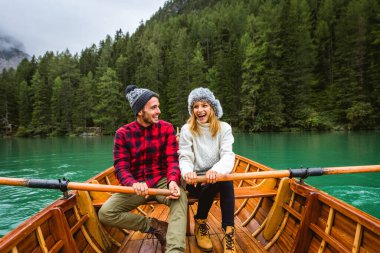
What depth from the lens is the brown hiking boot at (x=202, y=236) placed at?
2787mm

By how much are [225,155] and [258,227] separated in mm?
1263

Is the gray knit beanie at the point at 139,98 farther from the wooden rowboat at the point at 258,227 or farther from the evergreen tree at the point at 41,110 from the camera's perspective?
the evergreen tree at the point at 41,110

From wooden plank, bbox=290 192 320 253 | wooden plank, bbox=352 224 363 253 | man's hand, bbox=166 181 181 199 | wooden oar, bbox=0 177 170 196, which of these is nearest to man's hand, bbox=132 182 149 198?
wooden oar, bbox=0 177 170 196

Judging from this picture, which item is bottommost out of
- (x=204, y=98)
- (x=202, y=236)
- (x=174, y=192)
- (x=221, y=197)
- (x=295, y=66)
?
(x=202, y=236)

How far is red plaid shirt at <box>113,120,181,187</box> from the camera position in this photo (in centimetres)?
279

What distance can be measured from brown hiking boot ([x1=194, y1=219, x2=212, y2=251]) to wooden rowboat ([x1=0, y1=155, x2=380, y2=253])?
0.09m

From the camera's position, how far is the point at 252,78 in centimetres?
3294

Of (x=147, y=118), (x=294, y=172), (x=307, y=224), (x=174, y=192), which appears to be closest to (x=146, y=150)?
(x=147, y=118)

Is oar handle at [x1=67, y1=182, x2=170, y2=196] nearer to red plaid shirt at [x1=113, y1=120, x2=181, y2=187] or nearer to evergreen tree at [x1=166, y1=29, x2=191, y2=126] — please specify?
red plaid shirt at [x1=113, y1=120, x2=181, y2=187]

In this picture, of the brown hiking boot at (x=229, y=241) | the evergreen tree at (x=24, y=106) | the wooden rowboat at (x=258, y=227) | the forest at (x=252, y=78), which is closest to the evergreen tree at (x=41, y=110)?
the forest at (x=252, y=78)

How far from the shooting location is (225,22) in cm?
5072

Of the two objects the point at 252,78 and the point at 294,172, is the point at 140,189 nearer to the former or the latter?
Answer: the point at 294,172

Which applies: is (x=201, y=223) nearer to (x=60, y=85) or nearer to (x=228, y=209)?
(x=228, y=209)

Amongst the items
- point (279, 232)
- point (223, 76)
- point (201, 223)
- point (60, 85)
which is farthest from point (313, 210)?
point (60, 85)
